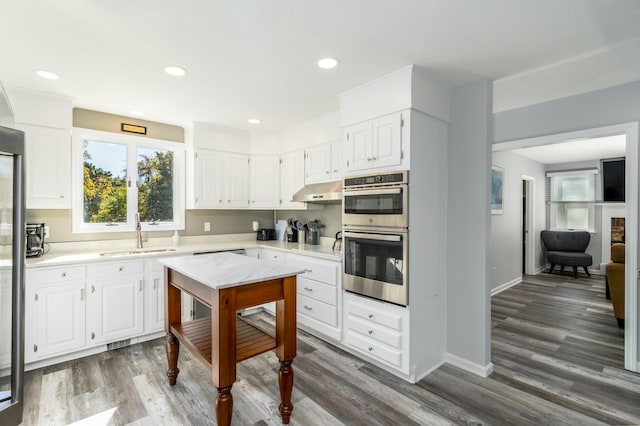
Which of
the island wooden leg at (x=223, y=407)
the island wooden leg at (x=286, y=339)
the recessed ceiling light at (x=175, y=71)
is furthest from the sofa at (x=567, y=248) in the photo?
the recessed ceiling light at (x=175, y=71)

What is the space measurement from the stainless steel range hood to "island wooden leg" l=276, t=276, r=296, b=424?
4.84ft

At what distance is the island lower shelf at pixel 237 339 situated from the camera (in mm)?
1944

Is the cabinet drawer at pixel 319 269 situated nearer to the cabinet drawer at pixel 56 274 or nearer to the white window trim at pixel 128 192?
the white window trim at pixel 128 192

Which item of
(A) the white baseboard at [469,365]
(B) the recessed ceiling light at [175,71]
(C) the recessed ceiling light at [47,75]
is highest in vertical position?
(B) the recessed ceiling light at [175,71]

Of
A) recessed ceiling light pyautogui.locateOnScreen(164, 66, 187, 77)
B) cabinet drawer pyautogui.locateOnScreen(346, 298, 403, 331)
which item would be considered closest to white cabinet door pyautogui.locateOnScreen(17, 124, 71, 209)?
recessed ceiling light pyautogui.locateOnScreen(164, 66, 187, 77)

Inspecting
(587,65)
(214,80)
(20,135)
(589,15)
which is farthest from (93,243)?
(587,65)

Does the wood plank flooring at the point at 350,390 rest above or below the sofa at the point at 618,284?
below

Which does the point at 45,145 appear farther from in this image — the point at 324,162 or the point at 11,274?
the point at 324,162

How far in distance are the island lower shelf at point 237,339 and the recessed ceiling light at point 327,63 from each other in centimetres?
207

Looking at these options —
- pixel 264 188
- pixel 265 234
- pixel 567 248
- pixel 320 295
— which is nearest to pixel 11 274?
pixel 320 295

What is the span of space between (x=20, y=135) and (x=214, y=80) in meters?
1.81

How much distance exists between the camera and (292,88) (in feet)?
9.52

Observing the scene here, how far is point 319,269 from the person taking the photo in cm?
329

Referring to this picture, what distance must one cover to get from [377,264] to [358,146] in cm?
110
